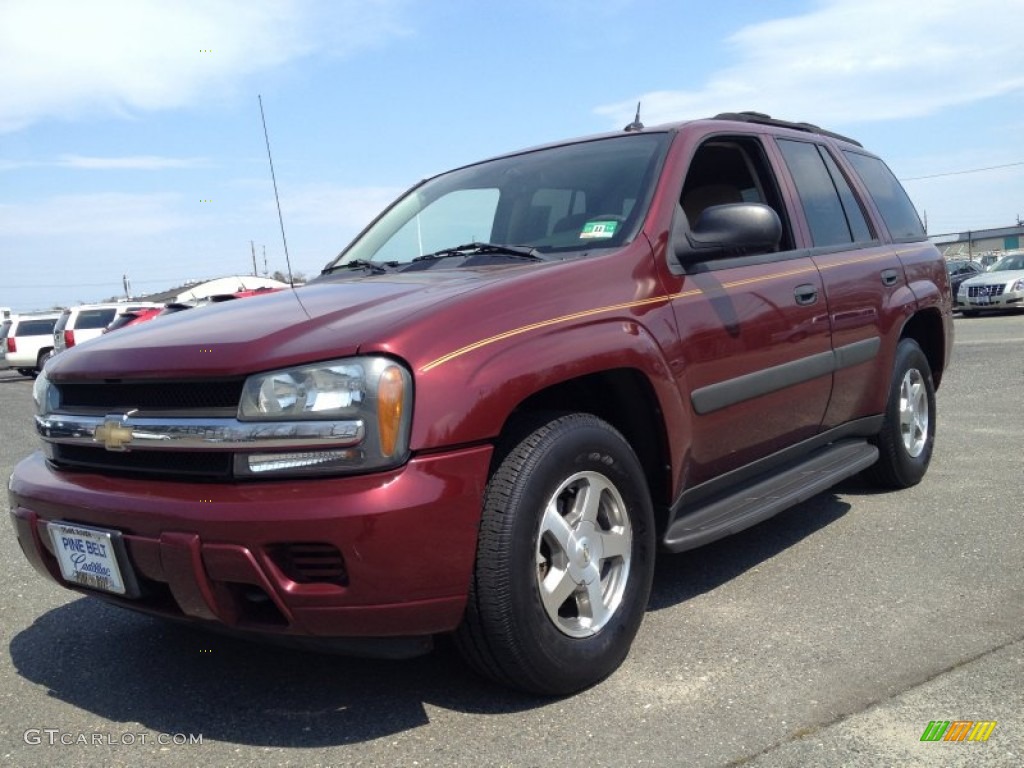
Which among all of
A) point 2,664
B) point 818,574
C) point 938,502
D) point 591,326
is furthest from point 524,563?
point 938,502

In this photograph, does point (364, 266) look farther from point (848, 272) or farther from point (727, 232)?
point (848, 272)

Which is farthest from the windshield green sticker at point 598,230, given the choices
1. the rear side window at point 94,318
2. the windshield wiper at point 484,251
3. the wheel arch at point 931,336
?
the rear side window at point 94,318

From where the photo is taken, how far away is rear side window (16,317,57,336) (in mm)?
24578

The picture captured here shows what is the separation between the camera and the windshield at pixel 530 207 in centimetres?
356

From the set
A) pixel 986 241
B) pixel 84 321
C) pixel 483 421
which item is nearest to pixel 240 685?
pixel 483 421

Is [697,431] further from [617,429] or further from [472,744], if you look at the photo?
[472,744]

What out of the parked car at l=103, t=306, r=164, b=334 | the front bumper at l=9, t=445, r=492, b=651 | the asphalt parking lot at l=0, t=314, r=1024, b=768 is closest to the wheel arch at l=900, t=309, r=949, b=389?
the asphalt parking lot at l=0, t=314, r=1024, b=768

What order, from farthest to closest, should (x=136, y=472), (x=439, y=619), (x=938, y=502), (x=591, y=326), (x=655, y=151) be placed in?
1. (x=938, y=502)
2. (x=655, y=151)
3. (x=591, y=326)
4. (x=136, y=472)
5. (x=439, y=619)

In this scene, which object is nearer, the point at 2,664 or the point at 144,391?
the point at 144,391

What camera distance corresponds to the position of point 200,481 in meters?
2.61

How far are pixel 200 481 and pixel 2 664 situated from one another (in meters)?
1.43

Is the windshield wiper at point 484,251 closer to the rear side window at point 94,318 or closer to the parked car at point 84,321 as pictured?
the parked car at point 84,321

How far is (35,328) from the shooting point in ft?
81.6

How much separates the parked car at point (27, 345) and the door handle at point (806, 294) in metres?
23.4
